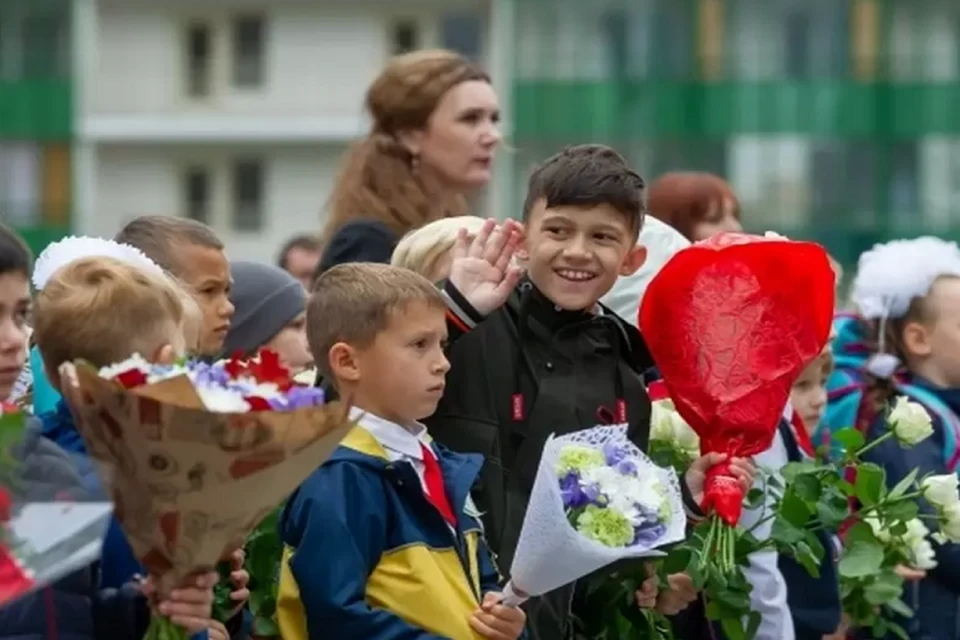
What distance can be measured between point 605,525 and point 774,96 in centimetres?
3011

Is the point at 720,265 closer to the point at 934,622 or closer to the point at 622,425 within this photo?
the point at 622,425

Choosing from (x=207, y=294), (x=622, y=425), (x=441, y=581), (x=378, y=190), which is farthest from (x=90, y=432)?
(x=378, y=190)

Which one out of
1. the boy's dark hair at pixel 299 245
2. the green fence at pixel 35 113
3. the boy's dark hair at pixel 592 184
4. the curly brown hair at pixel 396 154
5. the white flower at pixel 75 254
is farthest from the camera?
the green fence at pixel 35 113

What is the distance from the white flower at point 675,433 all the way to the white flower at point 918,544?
26.3 inches

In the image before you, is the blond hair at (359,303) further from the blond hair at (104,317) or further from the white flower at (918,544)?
the white flower at (918,544)

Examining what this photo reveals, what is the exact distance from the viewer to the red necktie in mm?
4637

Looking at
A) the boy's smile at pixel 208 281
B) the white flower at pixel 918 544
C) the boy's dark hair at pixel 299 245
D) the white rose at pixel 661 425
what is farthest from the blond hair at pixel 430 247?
the boy's dark hair at pixel 299 245

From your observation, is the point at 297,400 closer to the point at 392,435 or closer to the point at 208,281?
the point at 392,435

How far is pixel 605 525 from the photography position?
4.49 meters

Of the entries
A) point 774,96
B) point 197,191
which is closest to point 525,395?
point 774,96

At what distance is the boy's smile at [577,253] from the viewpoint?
511 centimetres

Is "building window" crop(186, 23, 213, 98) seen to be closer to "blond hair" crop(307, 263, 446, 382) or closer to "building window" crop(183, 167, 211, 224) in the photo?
"building window" crop(183, 167, 211, 224)

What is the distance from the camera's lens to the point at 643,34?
34062mm

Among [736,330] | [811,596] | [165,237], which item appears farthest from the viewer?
[811,596]
